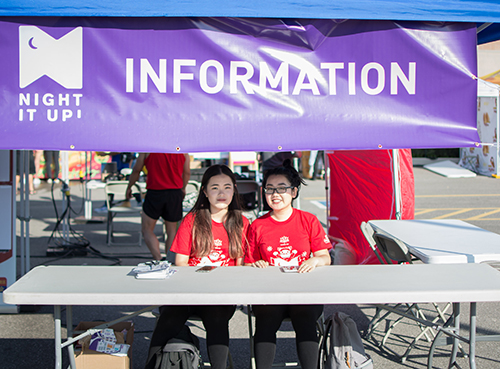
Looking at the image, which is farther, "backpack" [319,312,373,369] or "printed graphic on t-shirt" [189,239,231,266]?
"printed graphic on t-shirt" [189,239,231,266]

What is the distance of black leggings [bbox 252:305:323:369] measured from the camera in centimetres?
263

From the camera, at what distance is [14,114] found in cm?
266

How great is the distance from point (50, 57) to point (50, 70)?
3.1 inches

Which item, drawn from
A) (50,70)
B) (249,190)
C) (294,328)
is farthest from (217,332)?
(249,190)

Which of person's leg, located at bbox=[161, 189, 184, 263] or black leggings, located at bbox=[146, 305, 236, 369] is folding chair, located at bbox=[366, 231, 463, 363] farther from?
person's leg, located at bbox=[161, 189, 184, 263]

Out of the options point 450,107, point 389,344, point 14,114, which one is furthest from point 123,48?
point 389,344

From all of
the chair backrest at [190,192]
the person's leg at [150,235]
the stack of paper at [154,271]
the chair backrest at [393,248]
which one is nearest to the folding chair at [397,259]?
the chair backrest at [393,248]

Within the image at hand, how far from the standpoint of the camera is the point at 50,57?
2.68 m

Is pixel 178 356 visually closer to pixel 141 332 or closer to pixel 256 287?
pixel 256 287

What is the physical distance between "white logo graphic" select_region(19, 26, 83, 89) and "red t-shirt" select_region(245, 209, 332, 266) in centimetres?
145

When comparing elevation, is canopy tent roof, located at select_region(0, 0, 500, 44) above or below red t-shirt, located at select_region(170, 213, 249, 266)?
above

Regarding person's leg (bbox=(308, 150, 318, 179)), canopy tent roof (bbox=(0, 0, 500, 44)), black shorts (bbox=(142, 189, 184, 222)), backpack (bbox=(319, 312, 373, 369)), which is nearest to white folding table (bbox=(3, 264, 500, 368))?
backpack (bbox=(319, 312, 373, 369))

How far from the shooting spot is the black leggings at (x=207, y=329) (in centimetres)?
261

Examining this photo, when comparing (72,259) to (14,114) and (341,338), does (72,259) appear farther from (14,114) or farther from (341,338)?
(341,338)
